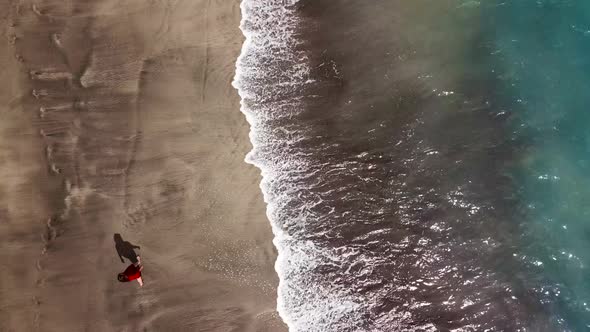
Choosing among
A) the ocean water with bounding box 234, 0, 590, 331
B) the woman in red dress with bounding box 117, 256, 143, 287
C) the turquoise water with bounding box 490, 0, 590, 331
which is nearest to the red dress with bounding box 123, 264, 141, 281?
the woman in red dress with bounding box 117, 256, 143, 287

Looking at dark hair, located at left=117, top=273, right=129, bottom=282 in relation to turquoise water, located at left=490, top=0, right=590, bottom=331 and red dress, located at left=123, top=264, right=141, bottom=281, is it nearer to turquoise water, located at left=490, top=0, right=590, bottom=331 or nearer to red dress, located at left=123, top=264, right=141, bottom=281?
red dress, located at left=123, top=264, right=141, bottom=281

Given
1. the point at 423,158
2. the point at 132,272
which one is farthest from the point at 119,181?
the point at 423,158

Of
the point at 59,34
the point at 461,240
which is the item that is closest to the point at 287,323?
the point at 461,240

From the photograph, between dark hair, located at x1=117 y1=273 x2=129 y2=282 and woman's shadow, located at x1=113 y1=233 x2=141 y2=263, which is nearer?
dark hair, located at x1=117 y1=273 x2=129 y2=282

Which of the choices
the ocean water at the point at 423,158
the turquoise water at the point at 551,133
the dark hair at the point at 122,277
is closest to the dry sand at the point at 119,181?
the dark hair at the point at 122,277

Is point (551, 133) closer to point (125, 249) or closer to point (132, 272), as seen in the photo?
point (132, 272)

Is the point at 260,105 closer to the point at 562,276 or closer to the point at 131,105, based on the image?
the point at 131,105

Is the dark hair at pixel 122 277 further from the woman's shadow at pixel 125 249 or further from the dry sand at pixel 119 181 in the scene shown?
the woman's shadow at pixel 125 249
